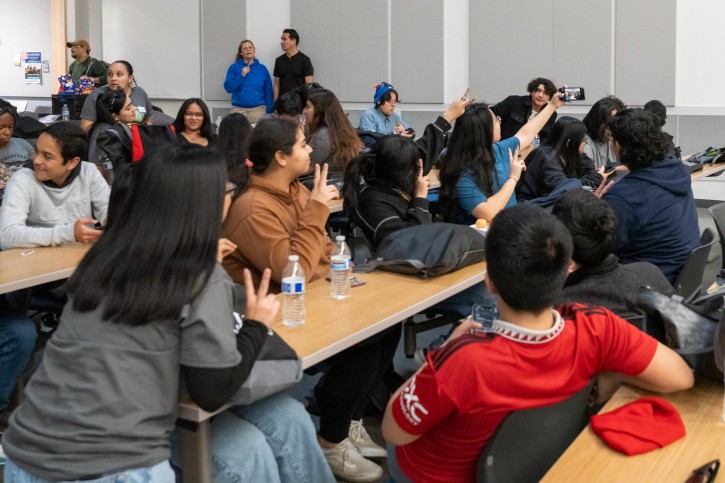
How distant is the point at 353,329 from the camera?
2.32 m

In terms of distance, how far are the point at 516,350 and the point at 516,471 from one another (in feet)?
0.92

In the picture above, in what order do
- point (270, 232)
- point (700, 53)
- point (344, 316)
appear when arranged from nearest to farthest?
1. point (344, 316)
2. point (270, 232)
3. point (700, 53)

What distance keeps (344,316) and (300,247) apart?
44cm

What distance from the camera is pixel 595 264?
2.40m

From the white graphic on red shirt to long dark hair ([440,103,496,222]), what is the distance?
7.63 feet

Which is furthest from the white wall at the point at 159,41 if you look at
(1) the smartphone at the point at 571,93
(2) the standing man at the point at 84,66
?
(1) the smartphone at the point at 571,93

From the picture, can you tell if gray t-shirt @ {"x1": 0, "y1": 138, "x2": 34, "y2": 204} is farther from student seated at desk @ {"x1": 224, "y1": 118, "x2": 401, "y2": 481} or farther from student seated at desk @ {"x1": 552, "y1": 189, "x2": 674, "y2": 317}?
student seated at desk @ {"x1": 552, "y1": 189, "x2": 674, "y2": 317}

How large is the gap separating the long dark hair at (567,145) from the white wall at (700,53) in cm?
442

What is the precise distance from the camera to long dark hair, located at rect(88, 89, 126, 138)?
5262 millimetres

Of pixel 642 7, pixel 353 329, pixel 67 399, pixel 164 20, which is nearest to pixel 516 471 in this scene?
pixel 353 329

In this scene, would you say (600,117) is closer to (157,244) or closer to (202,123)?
(202,123)

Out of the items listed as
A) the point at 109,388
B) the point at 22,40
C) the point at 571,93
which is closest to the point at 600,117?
the point at 571,93

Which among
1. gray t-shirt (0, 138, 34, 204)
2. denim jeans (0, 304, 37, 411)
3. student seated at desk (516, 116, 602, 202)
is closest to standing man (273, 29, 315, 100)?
gray t-shirt (0, 138, 34, 204)

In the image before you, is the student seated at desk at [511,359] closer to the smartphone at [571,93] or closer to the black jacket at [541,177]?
the black jacket at [541,177]
